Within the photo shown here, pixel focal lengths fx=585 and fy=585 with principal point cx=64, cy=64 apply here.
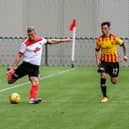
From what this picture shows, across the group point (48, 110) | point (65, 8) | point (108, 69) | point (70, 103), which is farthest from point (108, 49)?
point (65, 8)

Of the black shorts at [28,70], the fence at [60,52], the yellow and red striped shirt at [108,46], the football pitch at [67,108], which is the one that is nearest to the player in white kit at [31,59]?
the black shorts at [28,70]

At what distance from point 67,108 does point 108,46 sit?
2.47 metres

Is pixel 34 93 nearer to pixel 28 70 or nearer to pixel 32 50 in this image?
pixel 28 70

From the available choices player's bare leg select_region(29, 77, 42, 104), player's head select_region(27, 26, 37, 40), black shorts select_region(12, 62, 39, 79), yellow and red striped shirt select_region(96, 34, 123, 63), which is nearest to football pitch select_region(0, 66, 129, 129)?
player's bare leg select_region(29, 77, 42, 104)

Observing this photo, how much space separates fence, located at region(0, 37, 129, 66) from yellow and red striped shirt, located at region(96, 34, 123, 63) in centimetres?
1694

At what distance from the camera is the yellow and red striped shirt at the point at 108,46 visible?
48.5 feet

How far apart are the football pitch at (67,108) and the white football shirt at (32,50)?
3.52ft

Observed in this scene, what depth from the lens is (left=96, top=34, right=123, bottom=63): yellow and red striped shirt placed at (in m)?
14.8

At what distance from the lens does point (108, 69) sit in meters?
15.1

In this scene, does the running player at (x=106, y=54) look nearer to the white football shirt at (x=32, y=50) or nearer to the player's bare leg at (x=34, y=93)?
the white football shirt at (x=32, y=50)

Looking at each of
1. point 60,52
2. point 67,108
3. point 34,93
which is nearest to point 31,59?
point 34,93

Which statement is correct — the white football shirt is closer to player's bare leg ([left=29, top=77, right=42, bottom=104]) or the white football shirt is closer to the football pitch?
player's bare leg ([left=29, top=77, right=42, bottom=104])

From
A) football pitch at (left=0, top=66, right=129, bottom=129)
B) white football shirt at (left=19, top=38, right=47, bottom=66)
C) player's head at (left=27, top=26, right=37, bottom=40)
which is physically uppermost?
player's head at (left=27, top=26, right=37, bottom=40)

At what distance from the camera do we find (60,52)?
33094 millimetres
